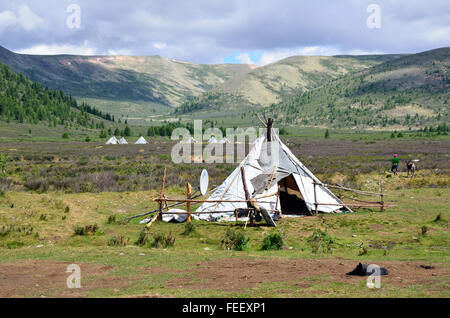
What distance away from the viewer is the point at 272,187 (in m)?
19.4

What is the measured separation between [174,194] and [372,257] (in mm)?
15791

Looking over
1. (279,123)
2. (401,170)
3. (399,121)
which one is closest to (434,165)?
(401,170)

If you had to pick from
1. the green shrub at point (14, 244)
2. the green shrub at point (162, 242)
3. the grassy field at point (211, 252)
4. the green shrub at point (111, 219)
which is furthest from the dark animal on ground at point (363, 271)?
the green shrub at point (111, 219)

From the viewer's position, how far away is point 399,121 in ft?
478

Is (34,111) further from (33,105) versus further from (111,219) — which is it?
(111,219)

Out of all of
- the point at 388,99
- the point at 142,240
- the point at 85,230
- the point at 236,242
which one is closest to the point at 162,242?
the point at 142,240

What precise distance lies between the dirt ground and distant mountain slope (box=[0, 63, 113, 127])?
140391mm

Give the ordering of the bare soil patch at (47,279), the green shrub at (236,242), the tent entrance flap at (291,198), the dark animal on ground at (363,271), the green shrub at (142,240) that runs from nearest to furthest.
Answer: the bare soil patch at (47,279) < the dark animal on ground at (363,271) < the green shrub at (236,242) < the green shrub at (142,240) < the tent entrance flap at (291,198)

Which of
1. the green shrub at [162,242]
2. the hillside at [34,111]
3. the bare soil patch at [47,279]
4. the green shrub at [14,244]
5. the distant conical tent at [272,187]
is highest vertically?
the hillside at [34,111]

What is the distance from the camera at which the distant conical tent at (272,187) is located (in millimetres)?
18938

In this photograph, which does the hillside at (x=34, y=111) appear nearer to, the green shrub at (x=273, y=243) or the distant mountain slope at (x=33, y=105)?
the distant mountain slope at (x=33, y=105)

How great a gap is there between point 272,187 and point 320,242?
6256mm

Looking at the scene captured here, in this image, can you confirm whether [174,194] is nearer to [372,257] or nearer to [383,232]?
[383,232]

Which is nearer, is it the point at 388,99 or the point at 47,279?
the point at 47,279
